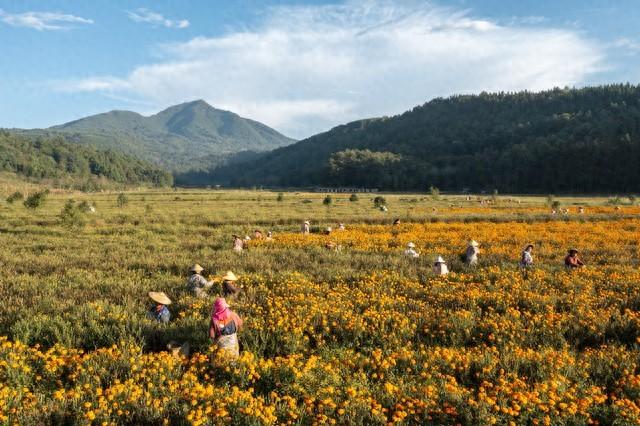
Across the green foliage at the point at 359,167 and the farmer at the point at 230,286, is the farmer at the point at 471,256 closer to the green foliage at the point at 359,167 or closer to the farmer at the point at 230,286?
the farmer at the point at 230,286

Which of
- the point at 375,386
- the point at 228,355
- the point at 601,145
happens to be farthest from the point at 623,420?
the point at 601,145

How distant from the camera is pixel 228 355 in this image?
7008mm

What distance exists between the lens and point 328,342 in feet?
28.0

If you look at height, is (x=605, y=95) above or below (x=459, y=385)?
above

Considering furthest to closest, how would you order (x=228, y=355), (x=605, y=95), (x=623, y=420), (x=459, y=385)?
1. (x=605, y=95)
2. (x=228, y=355)
3. (x=459, y=385)
4. (x=623, y=420)

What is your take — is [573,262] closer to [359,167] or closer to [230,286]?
[230,286]

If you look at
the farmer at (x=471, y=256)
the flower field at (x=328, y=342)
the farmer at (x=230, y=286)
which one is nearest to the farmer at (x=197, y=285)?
the flower field at (x=328, y=342)

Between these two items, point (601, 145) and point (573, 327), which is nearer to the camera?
point (573, 327)

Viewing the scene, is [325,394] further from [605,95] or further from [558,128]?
[605,95]

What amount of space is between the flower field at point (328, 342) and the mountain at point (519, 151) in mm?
97745

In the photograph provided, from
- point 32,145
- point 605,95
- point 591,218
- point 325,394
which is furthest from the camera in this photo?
point 32,145

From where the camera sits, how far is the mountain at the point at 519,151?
9838 centimetres

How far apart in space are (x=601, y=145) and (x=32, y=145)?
8631 inches

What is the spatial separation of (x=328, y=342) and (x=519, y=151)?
124799 mm
